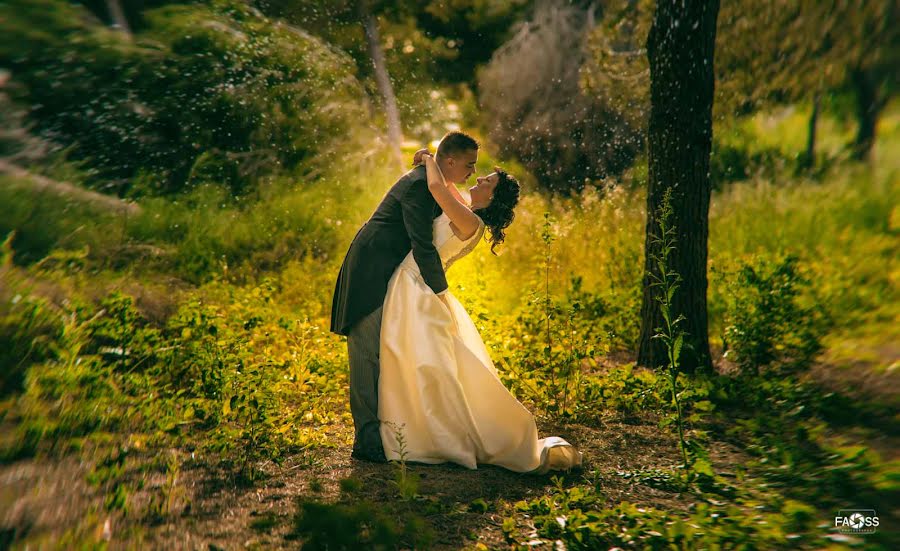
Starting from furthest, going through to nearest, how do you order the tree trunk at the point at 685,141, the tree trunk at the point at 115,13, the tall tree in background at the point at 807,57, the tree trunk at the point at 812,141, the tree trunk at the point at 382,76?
the tree trunk at the point at 382,76 < the tree trunk at the point at 115,13 < the tree trunk at the point at 812,141 < the tall tree in background at the point at 807,57 < the tree trunk at the point at 685,141

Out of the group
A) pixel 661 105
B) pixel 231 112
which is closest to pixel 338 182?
pixel 231 112

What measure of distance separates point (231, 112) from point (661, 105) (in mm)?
6326

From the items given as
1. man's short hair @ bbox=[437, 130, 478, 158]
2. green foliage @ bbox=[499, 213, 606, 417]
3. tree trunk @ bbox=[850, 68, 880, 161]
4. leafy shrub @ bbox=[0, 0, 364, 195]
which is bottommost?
green foliage @ bbox=[499, 213, 606, 417]

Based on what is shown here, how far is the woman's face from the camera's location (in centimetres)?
354

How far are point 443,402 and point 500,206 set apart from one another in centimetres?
108

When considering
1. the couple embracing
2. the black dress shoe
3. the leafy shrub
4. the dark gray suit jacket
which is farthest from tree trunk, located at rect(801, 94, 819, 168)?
the black dress shoe

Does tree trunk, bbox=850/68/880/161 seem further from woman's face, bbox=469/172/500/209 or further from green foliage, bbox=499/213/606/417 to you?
woman's face, bbox=469/172/500/209

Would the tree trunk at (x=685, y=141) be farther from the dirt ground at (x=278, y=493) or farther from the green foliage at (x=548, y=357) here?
the dirt ground at (x=278, y=493)

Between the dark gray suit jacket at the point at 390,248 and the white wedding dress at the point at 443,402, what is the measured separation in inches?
5.1

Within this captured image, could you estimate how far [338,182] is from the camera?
8.90m

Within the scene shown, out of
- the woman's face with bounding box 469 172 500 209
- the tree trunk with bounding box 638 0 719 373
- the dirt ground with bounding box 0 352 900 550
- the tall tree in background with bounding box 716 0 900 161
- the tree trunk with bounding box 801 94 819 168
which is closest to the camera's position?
the dirt ground with bounding box 0 352 900 550

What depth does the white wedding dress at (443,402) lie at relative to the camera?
3287mm

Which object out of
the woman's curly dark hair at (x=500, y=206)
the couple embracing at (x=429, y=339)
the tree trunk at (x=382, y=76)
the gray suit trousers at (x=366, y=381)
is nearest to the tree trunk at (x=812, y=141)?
the tree trunk at (x=382, y=76)

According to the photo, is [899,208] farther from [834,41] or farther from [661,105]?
[834,41]
